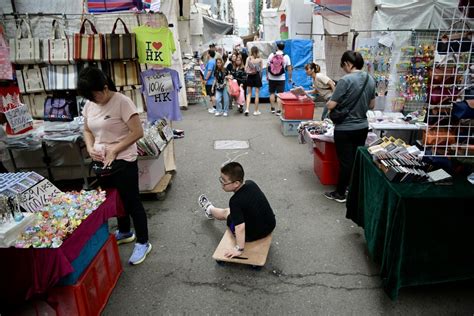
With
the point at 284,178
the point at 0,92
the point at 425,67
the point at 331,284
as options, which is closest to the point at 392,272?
the point at 331,284

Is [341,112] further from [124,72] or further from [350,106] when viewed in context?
[124,72]

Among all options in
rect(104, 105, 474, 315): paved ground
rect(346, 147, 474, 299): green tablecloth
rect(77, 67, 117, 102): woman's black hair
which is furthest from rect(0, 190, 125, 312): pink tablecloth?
rect(346, 147, 474, 299): green tablecloth

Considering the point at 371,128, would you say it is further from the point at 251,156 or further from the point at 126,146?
the point at 126,146

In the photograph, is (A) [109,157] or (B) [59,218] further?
(A) [109,157]

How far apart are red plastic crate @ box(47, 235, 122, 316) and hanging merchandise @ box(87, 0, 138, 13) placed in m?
3.35

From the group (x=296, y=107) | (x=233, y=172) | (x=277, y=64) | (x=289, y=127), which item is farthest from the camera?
(x=277, y=64)

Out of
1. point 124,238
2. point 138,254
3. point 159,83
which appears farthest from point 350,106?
point 124,238

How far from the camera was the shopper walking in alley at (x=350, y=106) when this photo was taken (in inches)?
143

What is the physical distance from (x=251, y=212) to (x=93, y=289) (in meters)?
1.40

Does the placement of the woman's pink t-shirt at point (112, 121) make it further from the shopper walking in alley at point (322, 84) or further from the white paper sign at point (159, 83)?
the shopper walking in alley at point (322, 84)

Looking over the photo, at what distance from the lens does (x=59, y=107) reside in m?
4.32

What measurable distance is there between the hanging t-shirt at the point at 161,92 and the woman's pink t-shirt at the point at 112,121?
1538mm

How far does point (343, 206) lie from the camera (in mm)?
4152

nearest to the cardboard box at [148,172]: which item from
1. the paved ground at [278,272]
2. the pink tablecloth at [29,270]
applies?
the paved ground at [278,272]
